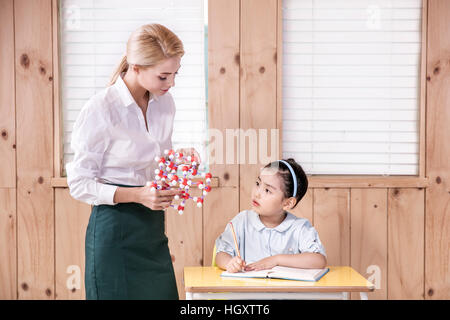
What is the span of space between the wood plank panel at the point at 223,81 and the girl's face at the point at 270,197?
0.40 m

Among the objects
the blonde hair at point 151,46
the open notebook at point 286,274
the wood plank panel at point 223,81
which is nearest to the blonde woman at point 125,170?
the blonde hair at point 151,46

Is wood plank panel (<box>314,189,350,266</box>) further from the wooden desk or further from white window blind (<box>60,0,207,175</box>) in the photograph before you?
the wooden desk

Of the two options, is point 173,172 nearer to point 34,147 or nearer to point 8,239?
point 34,147

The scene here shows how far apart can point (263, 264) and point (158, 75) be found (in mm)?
782

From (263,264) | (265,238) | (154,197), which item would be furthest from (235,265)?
(154,197)

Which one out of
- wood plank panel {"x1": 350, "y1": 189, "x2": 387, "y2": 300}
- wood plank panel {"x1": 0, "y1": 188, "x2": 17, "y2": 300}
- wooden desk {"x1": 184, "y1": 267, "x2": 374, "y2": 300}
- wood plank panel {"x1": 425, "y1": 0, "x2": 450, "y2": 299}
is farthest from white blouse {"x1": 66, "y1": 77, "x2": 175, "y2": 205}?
wood plank panel {"x1": 425, "y1": 0, "x2": 450, "y2": 299}

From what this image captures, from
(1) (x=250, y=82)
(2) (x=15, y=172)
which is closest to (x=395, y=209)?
(1) (x=250, y=82)

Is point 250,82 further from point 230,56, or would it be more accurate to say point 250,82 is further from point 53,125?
point 53,125

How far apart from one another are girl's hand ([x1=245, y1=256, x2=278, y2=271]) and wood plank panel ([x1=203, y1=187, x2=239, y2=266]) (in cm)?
62

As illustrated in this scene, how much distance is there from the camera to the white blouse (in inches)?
69.7

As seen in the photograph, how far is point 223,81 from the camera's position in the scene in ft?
8.44

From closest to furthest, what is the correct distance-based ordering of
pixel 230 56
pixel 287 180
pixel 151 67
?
pixel 151 67 < pixel 287 180 < pixel 230 56

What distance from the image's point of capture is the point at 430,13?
2.59m

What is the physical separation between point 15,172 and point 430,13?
2124 millimetres
